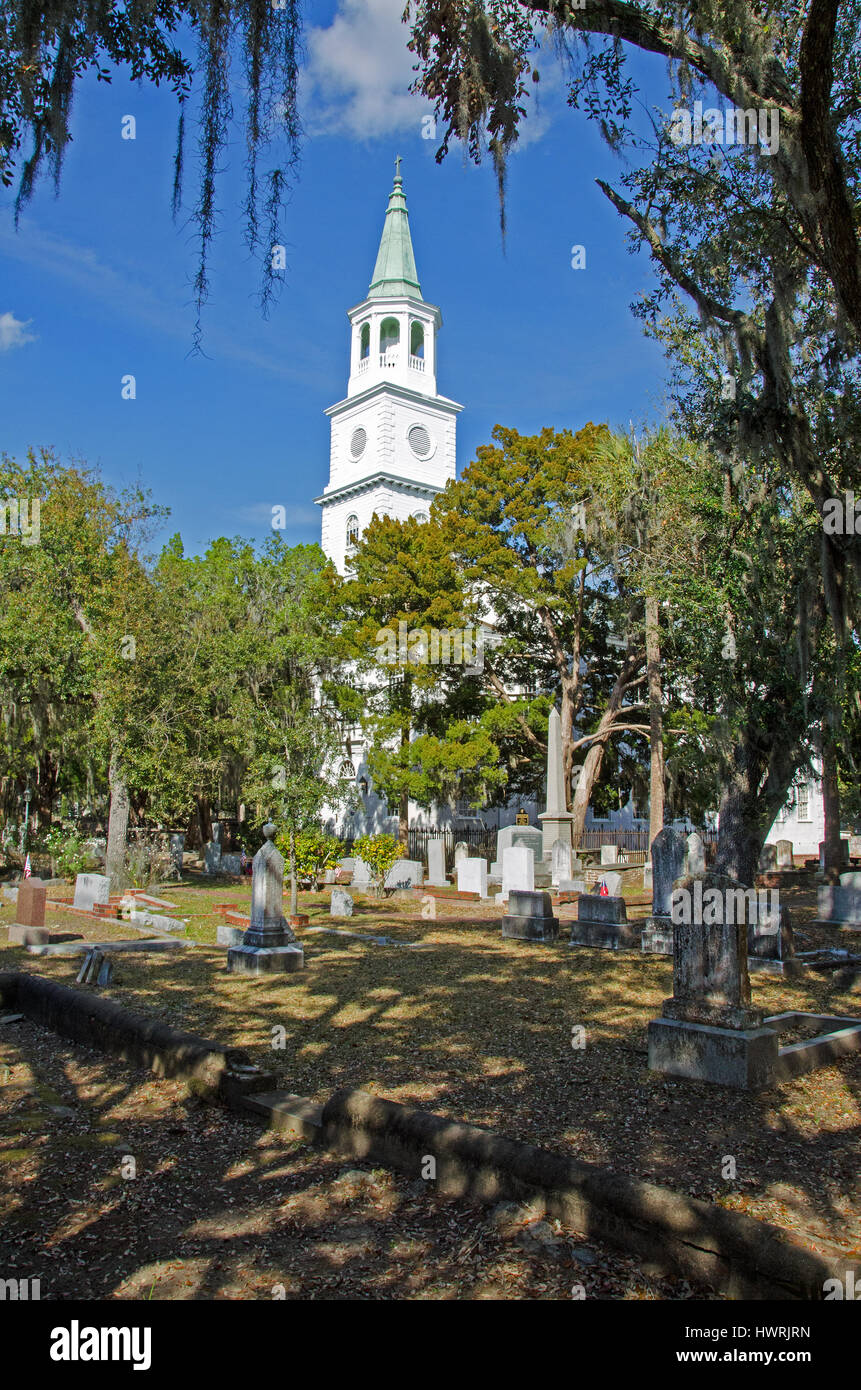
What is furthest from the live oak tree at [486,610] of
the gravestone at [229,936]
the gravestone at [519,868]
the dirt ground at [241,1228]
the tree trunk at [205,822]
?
the dirt ground at [241,1228]

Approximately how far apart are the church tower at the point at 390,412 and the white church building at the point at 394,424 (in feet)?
0.15

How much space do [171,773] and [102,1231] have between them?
17.3 meters

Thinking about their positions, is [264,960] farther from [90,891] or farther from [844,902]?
[844,902]

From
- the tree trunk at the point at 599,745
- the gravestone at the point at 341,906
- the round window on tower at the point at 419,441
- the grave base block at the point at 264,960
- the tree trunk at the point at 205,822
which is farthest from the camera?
the round window on tower at the point at 419,441

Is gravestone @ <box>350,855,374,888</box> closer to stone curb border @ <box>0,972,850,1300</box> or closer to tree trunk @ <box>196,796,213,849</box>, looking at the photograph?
tree trunk @ <box>196,796,213,849</box>

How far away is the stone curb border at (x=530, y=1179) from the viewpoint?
3.34 meters

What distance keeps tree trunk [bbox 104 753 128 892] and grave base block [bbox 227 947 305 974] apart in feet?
32.9

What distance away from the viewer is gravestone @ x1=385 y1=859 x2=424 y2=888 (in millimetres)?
21781

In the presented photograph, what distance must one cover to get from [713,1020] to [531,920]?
766 centimetres

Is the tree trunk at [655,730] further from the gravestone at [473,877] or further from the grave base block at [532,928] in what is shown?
the grave base block at [532,928]

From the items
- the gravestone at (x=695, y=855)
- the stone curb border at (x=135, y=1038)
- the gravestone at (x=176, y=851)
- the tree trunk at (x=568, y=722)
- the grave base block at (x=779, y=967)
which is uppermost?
the tree trunk at (x=568, y=722)

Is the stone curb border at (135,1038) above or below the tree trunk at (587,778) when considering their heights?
below

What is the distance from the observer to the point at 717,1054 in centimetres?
650
